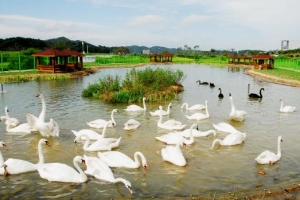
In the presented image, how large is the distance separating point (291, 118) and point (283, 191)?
31.5 ft

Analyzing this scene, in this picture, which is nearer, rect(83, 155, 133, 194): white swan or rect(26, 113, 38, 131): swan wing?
rect(83, 155, 133, 194): white swan

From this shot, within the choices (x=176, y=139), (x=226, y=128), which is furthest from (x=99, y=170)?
(x=226, y=128)

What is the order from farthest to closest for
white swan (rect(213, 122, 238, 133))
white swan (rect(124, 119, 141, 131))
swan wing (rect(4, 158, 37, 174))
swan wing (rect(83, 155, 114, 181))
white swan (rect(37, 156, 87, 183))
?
white swan (rect(124, 119, 141, 131))
white swan (rect(213, 122, 238, 133))
swan wing (rect(4, 158, 37, 174))
swan wing (rect(83, 155, 114, 181))
white swan (rect(37, 156, 87, 183))

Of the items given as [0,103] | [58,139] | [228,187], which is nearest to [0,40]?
[0,103]

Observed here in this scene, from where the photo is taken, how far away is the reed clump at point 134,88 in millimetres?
19922

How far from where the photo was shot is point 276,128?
13.8 m

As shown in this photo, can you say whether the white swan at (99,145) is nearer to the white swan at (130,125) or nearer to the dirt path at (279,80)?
the white swan at (130,125)

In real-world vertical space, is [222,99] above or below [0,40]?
below

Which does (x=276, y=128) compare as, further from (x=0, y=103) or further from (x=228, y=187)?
(x=0, y=103)

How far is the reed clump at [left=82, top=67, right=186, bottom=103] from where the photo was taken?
19.9 m

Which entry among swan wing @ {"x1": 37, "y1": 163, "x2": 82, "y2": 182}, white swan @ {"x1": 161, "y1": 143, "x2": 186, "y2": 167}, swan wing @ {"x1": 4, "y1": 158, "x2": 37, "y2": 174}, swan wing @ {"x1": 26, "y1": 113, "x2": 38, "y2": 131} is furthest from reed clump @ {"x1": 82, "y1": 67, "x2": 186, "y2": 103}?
swan wing @ {"x1": 37, "y1": 163, "x2": 82, "y2": 182}

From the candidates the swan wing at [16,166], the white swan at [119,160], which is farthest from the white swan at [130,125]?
the swan wing at [16,166]

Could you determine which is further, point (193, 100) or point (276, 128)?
point (193, 100)

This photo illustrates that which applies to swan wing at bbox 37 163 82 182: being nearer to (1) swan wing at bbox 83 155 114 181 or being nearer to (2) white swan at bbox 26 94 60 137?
(1) swan wing at bbox 83 155 114 181
